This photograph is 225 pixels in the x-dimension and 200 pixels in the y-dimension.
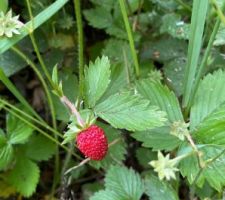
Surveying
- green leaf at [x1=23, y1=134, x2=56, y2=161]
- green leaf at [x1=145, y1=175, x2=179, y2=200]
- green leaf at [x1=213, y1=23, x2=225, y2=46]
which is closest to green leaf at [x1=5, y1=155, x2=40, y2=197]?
green leaf at [x1=23, y1=134, x2=56, y2=161]

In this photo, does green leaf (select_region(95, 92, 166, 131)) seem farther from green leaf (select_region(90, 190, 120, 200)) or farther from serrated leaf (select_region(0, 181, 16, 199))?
serrated leaf (select_region(0, 181, 16, 199))

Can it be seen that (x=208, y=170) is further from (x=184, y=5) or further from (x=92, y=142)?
(x=184, y=5)

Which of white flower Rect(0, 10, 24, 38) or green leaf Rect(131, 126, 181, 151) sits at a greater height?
white flower Rect(0, 10, 24, 38)

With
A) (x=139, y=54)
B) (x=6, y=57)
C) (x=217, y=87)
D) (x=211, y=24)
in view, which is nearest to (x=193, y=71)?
(x=217, y=87)

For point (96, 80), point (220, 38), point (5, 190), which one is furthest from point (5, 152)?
point (220, 38)

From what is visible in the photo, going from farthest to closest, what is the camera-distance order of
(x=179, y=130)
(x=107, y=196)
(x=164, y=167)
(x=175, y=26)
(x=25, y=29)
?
1. (x=175, y=26)
2. (x=107, y=196)
3. (x=25, y=29)
4. (x=179, y=130)
5. (x=164, y=167)

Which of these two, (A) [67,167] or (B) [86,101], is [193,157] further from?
(A) [67,167]
